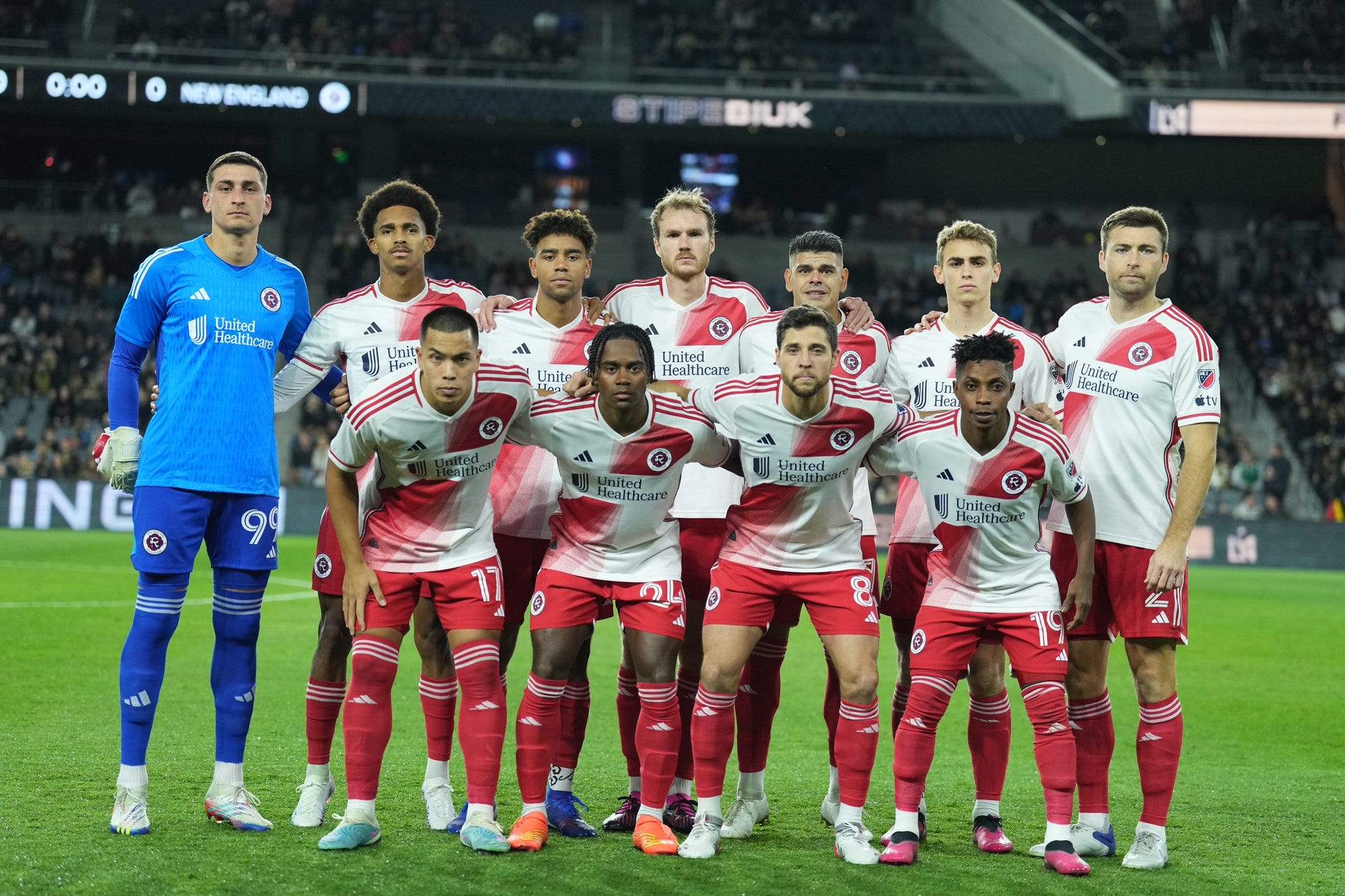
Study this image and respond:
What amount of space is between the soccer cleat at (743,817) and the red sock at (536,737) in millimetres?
802

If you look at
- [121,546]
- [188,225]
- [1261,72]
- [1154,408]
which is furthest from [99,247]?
[1154,408]

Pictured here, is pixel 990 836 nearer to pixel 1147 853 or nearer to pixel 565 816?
pixel 1147 853

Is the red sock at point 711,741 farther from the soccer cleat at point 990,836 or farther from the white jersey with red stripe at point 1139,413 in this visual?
the white jersey with red stripe at point 1139,413

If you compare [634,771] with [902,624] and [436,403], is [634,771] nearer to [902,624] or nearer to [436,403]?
[902,624]

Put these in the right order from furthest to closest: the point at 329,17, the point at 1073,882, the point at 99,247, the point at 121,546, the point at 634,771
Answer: the point at 329,17, the point at 99,247, the point at 121,546, the point at 634,771, the point at 1073,882

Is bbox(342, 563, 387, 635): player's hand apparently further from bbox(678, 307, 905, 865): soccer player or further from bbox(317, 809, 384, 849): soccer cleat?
bbox(678, 307, 905, 865): soccer player

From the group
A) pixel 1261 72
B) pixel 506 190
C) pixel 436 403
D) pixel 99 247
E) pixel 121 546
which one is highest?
pixel 1261 72

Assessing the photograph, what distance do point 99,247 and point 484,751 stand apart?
24995 millimetres

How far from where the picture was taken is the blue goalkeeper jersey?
5.37 metres

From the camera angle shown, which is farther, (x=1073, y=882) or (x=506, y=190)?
(x=506, y=190)

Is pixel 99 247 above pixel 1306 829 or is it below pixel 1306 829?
above

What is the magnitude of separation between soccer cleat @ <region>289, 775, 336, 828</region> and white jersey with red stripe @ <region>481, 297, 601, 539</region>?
128 cm

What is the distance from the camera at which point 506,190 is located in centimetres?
3159

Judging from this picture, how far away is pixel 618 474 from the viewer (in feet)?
17.8
